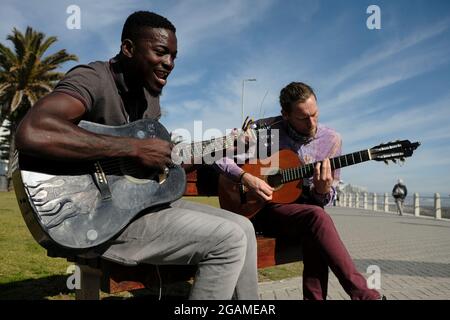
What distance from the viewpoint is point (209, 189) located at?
4.00m

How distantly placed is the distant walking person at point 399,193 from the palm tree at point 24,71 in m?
24.1

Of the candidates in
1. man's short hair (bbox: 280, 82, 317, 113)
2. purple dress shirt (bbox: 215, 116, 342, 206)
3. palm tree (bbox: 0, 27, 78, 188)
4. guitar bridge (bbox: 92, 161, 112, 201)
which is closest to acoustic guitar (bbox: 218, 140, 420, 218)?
purple dress shirt (bbox: 215, 116, 342, 206)

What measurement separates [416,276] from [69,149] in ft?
16.4

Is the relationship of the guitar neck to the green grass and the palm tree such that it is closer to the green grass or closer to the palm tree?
the green grass

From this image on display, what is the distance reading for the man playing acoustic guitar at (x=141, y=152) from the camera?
1.81 metres

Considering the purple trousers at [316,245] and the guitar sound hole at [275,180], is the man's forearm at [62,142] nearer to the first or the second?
the purple trousers at [316,245]

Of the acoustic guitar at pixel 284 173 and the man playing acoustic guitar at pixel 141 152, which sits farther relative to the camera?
the acoustic guitar at pixel 284 173

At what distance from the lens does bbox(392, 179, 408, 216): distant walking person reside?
2017 centimetres

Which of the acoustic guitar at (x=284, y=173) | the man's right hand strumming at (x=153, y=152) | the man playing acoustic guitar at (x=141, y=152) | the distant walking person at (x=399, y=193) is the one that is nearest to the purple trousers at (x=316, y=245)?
the acoustic guitar at (x=284, y=173)

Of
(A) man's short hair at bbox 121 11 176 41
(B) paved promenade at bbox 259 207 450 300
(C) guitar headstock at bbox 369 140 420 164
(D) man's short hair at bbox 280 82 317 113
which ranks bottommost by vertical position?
(B) paved promenade at bbox 259 207 450 300

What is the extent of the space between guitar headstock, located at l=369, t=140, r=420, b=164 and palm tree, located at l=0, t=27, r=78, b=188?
29.3 metres

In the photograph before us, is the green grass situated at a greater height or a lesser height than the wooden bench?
lesser
